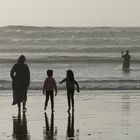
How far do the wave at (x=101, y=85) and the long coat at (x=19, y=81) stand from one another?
31.3 ft

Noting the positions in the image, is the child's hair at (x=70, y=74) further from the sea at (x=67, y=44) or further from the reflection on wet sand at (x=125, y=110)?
the sea at (x=67, y=44)

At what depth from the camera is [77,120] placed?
16.2 m

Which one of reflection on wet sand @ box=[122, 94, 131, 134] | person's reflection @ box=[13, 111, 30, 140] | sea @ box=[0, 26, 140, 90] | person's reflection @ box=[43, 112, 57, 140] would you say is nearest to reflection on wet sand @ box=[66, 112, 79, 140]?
person's reflection @ box=[43, 112, 57, 140]

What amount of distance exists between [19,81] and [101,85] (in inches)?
424

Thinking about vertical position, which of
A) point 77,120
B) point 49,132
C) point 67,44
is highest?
point 67,44

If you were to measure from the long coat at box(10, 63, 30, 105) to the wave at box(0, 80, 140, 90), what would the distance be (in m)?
9.55

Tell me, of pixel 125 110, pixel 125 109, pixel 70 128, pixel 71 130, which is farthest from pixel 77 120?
pixel 125 109

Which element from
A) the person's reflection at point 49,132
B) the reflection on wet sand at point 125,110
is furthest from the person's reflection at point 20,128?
the reflection on wet sand at point 125,110

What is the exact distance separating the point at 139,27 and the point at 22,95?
8849 cm

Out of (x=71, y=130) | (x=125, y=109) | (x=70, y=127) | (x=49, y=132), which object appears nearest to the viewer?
(x=49, y=132)

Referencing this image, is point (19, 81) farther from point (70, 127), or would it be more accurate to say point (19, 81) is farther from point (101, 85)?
point (101, 85)

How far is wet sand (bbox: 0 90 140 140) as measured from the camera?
1359 centimetres

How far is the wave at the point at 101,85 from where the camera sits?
92.3ft

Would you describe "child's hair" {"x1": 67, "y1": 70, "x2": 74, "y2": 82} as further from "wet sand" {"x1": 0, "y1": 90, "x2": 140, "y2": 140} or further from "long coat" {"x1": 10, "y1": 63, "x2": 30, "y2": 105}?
"long coat" {"x1": 10, "y1": 63, "x2": 30, "y2": 105}
